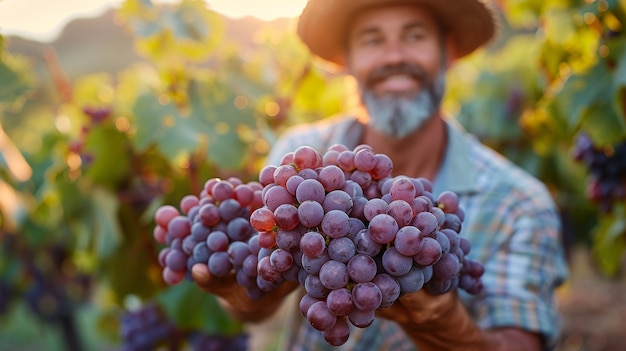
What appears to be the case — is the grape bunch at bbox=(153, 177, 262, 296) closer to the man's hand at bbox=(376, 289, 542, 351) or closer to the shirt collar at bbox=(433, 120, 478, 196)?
the man's hand at bbox=(376, 289, 542, 351)

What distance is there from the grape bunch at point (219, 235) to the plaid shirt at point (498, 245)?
28.9 inches

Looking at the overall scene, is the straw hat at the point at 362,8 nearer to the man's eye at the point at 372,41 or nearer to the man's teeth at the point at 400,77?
the man's eye at the point at 372,41

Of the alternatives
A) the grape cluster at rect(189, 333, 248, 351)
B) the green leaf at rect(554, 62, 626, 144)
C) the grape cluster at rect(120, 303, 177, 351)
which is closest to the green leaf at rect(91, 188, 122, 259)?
the grape cluster at rect(120, 303, 177, 351)

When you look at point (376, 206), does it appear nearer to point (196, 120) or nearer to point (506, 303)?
point (506, 303)

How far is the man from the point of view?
59.6 inches

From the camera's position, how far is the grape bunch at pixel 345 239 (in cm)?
83

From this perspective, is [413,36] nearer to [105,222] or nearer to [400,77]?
[400,77]

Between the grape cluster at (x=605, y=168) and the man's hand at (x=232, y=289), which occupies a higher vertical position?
the man's hand at (x=232, y=289)

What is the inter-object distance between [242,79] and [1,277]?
2482 mm

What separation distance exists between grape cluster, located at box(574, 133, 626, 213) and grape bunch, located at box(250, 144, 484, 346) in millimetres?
1221

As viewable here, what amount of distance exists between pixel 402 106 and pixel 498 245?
1.58 ft

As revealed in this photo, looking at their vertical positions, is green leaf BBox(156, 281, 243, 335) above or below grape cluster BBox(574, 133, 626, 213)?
below

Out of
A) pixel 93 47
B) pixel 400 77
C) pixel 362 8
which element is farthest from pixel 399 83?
pixel 93 47

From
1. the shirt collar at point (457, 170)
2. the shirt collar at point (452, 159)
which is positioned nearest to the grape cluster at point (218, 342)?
the shirt collar at point (452, 159)
